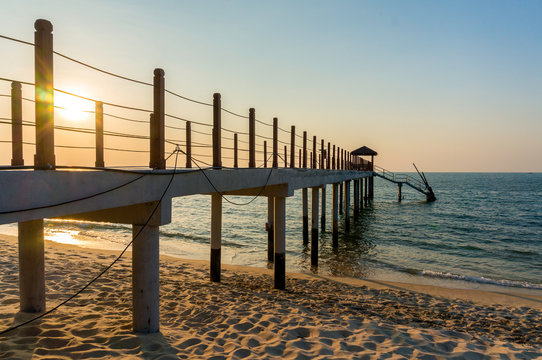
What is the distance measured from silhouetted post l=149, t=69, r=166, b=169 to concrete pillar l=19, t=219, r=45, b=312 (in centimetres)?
233

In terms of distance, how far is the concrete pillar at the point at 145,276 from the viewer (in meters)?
4.96

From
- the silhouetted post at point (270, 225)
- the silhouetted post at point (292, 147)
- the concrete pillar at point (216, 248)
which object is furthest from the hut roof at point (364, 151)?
the concrete pillar at point (216, 248)

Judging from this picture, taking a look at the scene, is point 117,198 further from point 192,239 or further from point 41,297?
point 192,239

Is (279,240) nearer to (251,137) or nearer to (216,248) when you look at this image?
(216,248)

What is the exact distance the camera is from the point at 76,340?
5094 millimetres

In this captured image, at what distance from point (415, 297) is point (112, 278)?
24.8 feet

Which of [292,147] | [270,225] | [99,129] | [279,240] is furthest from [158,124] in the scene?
[270,225]

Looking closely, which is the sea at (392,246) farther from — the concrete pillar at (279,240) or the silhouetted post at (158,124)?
the silhouetted post at (158,124)

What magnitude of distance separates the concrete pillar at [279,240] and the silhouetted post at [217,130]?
3.23 m

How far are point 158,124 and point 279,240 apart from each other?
5593mm

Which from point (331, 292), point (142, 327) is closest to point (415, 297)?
point (331, 292)

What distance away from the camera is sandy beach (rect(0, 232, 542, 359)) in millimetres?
5098

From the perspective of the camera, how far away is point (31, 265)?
5852 millimetres

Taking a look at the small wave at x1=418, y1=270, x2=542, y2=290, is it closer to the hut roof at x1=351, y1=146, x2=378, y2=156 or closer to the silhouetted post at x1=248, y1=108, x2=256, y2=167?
the silhouetted post at x1=248, y1=108, x2=256, y2=167
